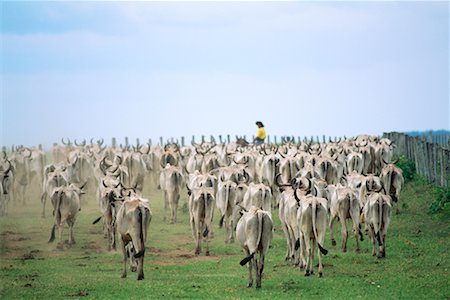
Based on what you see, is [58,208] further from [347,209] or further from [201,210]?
[347,209]

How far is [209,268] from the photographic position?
69.4 feet

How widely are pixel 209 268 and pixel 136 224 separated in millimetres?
2697

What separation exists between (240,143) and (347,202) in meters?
28.3

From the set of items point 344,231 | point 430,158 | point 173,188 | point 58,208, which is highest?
point 430,158

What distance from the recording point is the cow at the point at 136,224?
19266 mm

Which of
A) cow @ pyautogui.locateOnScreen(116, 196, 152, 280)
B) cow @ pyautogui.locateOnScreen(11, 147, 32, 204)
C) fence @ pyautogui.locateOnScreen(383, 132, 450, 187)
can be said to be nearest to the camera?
cow @ pyautogui.locateOnScreen(116, 196, 152, 280)

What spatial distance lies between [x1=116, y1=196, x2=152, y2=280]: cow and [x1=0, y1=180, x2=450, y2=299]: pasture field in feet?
1.83

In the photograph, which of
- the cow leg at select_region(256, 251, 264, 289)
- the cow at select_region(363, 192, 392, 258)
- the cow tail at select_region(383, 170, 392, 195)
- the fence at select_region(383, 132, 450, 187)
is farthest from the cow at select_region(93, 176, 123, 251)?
the fence at select_region(383, 132, 450, 187)

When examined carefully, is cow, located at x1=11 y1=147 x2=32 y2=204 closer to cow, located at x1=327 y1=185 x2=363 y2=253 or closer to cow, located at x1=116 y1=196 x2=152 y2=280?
cow, located at x1=327 y1=185 x2=363 y2=253

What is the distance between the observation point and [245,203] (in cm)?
2447

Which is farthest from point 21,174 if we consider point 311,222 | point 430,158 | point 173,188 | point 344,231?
point 311,222

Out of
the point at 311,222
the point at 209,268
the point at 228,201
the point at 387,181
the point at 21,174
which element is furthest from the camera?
the point at 21,174

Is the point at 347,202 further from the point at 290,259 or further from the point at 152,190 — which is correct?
the point at 152,190

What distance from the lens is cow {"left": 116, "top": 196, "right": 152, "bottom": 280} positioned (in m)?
19.3
